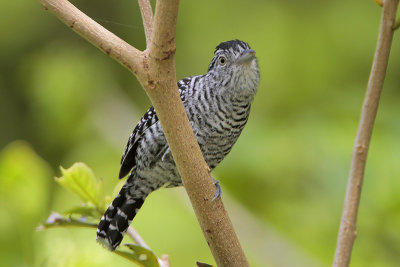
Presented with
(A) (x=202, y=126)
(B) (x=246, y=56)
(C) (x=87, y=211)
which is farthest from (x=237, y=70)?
(C) (x=87, y=211)

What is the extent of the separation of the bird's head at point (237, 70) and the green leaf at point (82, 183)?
83 centimetres

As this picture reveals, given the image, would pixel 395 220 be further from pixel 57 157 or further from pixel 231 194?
pixel 57 157

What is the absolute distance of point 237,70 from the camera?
2539 mm

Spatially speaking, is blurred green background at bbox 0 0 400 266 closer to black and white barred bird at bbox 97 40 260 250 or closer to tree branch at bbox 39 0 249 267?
black and white barred bird at bbox 97 40 260 250

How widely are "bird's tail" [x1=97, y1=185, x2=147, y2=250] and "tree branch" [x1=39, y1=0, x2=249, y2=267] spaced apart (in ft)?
2.41

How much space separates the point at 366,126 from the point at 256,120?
1.97m

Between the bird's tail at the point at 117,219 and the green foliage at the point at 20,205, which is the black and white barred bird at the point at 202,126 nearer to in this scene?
the bird's tail at the point at 117,219

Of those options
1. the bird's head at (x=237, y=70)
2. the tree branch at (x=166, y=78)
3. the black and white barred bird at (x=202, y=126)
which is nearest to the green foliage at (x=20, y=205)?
the black and white barred bird at (x=202, y=126)

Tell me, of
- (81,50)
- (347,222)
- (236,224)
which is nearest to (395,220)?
(236,224)

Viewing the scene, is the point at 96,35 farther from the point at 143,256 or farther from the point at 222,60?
the point at 222,60

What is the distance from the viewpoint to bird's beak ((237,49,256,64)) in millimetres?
2474

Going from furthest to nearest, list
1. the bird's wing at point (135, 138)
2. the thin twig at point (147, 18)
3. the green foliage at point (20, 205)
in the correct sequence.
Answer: the bird's wing at point (135, 138), the green foliage at point (20, 205), the thin twig at point (147, 18)

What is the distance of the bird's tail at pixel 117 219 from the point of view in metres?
2.46

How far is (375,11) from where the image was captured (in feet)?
14.6
